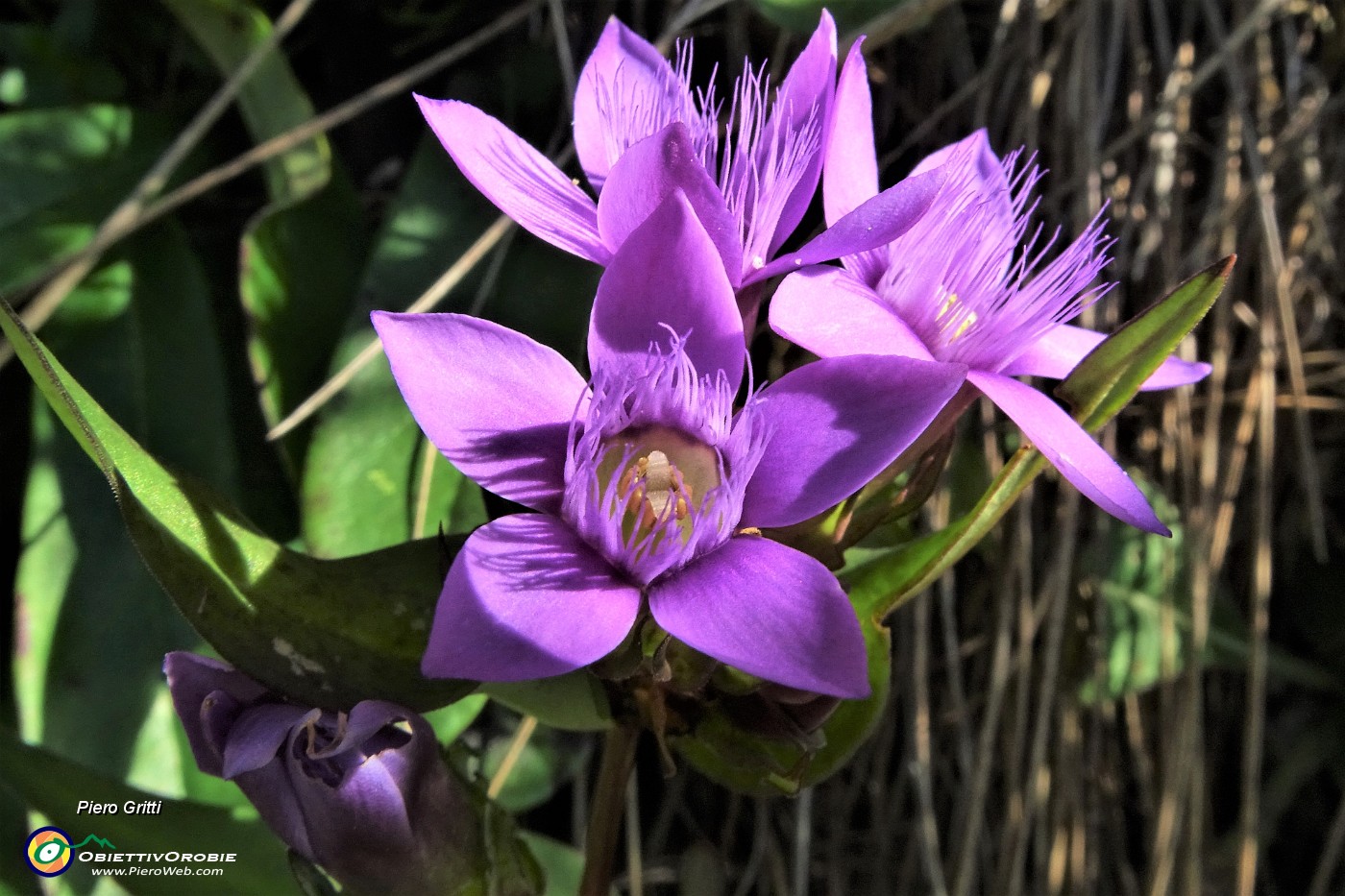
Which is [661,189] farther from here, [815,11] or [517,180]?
[815,11]

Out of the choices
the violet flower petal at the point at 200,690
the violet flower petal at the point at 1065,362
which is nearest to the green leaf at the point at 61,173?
the violet flower petal at the point at 200,690

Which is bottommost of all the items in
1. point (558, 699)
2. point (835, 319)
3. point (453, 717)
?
point (453, 717)

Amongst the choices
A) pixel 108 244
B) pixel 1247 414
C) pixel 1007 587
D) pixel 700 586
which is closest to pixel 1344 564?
pixel 1247 414

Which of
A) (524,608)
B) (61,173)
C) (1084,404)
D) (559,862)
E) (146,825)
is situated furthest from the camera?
(61,173)

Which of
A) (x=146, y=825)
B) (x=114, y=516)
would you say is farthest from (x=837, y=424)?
(x=114, y=516)

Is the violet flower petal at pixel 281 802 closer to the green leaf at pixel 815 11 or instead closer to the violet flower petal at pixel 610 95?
the violet flower petal at pixel 610 95

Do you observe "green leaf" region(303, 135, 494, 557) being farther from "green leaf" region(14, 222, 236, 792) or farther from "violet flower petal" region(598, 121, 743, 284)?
"violet flower petal" region(598, 121, 743, 284)

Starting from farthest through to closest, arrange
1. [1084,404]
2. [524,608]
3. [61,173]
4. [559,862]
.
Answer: [61,173], [559,862], [1084,404], [524,608]
